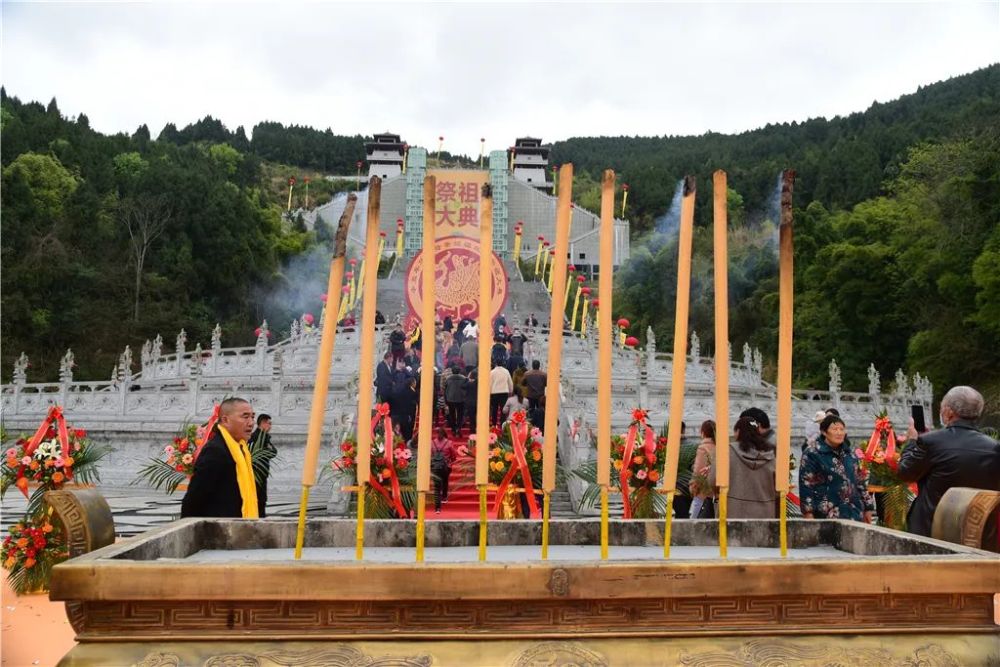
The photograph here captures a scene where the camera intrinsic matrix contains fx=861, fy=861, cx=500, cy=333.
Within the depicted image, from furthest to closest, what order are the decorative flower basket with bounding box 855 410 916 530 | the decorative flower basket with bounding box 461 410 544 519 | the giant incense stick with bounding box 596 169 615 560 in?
the decorative flower basket with bounding box 461 410 544 519 → the decorative flower basket with bounding box 855 410 916 530 → the giant incense stick with bounding box 596 169 615 560

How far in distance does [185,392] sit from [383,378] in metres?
6.60

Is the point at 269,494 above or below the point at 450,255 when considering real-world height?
below

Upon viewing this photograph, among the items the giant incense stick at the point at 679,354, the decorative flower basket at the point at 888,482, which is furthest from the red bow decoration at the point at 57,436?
the decorative flower basket at the point at 888,482

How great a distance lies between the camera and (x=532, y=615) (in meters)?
2.13

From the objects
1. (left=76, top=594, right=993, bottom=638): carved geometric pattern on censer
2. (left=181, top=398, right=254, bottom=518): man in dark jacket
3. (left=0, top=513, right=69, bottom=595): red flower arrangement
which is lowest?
(left=0, top=513, right=69, bottom=595): red flower arrangement

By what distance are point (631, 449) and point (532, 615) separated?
440 centimetres

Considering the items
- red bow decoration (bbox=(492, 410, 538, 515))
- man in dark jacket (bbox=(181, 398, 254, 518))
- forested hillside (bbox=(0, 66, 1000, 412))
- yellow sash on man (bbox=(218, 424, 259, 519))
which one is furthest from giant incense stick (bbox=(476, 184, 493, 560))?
forested hillside (bbox=(0, 66, 1000, 412))

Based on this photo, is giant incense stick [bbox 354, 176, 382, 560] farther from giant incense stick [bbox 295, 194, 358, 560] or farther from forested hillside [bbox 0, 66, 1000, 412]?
forested hillside [bbox 0, 66, 1000, 412]

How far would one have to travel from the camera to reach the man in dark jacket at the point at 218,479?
396 centimetres

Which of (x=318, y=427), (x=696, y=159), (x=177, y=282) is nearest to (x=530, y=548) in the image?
(x=318, y=427)

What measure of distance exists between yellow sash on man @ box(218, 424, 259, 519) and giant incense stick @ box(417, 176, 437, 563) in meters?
1.70

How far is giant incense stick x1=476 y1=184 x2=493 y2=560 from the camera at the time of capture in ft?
7.92

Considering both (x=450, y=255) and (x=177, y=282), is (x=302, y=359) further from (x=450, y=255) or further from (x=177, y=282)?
(x=177, y=282)

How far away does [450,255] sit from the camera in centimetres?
1698
